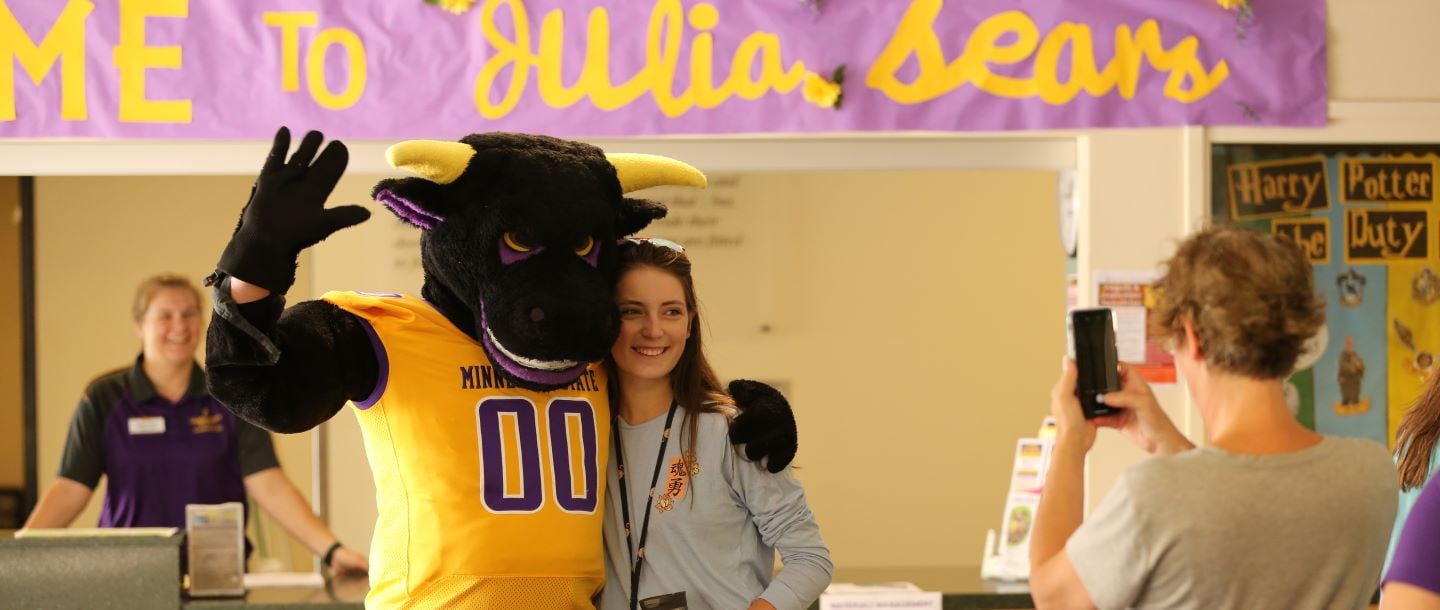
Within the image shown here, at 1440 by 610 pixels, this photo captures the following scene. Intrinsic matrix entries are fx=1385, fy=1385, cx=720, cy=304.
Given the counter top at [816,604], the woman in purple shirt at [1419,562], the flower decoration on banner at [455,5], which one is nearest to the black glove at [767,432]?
the woman in purple shirt at [1419,562]

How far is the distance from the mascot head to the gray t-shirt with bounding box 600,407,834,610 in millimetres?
260

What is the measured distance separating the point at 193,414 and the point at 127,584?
854 millimetres

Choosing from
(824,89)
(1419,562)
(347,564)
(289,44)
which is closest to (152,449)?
(347,564)

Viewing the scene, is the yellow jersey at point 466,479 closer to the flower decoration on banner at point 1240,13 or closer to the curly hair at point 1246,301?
the curly hair at point 1246,301

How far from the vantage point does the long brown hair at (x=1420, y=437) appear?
233 cm

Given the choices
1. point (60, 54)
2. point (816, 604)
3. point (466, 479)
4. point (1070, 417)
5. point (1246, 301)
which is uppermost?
point (60, 54)

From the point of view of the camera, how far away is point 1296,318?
1663 millimetres

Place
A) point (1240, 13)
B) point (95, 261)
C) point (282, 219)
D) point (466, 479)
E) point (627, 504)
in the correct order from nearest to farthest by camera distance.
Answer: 1. point (282, 219)
2. point (466, 479)
3. point (627, 504)
4. point (1240, 13)
5. point (95, 261)

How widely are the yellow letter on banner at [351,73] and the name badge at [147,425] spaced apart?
1060mm

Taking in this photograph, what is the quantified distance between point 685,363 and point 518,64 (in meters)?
1.55

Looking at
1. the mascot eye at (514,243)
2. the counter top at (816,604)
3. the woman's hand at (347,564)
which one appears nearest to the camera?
the mascot eye at (514,243)

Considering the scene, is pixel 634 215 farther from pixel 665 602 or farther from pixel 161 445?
pixel 161 445

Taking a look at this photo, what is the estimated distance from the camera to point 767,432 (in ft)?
7.45

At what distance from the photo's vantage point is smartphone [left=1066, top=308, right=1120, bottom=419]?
73.1 inches
